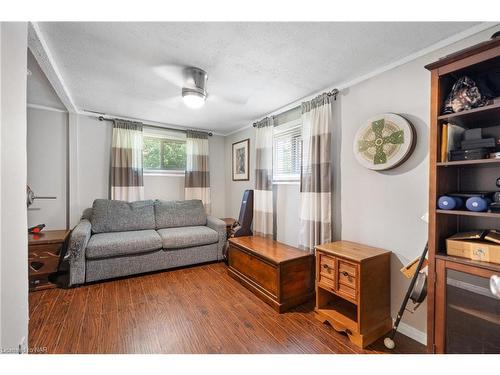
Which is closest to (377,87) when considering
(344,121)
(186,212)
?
(344,121)

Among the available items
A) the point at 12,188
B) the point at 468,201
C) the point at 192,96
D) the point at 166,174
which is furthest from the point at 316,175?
the point at 166,174

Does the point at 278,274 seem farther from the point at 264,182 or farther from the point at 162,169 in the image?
the point at 162,169

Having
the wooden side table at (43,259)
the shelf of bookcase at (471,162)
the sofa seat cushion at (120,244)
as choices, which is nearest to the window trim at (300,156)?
the shelf of bookcase at (471,162)

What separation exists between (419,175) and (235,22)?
170 cm

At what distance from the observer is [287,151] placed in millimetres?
2836

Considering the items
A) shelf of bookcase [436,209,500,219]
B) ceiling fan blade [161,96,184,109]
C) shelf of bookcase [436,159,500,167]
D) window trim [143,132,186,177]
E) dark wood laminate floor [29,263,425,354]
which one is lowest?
dark wood laminate floor [29,263,425,354]

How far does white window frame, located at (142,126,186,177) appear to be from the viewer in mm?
3529

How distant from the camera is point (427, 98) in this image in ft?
5.08

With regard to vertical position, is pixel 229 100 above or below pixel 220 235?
above

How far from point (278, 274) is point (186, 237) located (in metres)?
1.49

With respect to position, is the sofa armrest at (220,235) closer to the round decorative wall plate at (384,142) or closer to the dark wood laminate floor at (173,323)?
the dark wood laminate floor at (173,323)

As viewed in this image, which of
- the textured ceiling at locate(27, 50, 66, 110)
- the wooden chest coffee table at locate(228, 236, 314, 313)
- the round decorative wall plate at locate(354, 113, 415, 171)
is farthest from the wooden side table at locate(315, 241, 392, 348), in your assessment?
the textured ceiling at locate(27, 50, 66, 110)

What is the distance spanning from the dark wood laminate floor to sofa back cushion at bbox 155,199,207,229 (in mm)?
1027

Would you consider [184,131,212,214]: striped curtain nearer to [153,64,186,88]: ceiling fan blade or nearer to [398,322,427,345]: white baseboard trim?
[153,64,186,88]: ceiling fan blade
